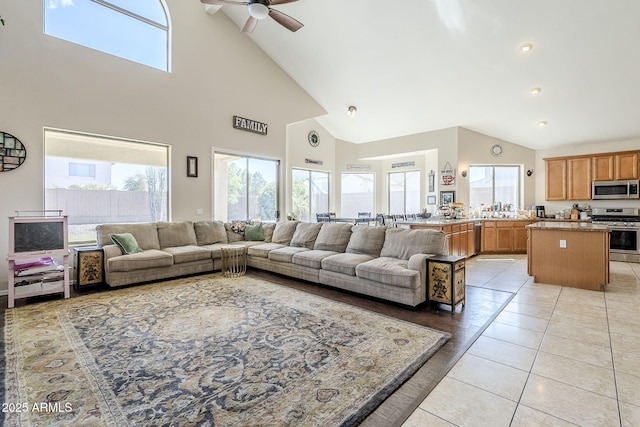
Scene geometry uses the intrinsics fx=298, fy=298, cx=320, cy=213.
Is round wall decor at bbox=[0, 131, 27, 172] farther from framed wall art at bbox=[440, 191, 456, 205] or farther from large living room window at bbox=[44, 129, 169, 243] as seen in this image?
framed wall art at bbox=[440, 191, 456, 205]

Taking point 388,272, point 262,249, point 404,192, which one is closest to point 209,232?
point 262,249

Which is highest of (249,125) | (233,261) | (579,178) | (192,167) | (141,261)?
(249,125)

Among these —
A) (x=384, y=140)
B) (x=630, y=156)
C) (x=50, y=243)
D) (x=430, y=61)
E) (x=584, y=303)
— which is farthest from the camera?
(x=384, y=140)

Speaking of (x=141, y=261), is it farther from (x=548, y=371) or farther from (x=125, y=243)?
(x=548, y=371)

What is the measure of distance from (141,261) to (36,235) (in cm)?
120

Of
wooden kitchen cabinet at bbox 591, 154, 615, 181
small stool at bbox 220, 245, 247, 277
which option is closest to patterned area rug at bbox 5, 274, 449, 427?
small stool at bbox 220, 245, 247, 277

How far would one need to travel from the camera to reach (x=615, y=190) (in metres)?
6.41

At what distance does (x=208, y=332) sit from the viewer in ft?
9.05

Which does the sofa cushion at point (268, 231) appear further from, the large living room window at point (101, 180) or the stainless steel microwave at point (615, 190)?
the stainless steel microwave at point (615, 190)

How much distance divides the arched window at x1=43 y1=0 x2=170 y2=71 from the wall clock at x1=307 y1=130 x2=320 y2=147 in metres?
4.07

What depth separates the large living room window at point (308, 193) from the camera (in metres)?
8.62

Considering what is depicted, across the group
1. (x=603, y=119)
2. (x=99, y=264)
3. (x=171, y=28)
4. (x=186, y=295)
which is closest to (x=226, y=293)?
(x=186, y=295)

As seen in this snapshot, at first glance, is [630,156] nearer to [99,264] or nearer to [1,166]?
Answer: [99,264]

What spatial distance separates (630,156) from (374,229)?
625 cm
